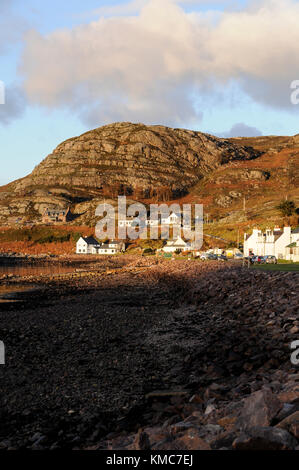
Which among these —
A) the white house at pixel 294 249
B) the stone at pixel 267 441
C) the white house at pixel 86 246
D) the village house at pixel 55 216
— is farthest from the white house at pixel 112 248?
the stone at pixel 267 441

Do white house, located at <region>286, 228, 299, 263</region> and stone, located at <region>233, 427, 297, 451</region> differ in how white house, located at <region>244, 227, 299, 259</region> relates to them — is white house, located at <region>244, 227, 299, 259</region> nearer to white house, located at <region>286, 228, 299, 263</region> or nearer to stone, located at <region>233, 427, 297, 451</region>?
white house, located at <region>286, 228, 299, 263</region>

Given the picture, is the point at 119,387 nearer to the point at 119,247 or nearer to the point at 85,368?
the point at 85,368

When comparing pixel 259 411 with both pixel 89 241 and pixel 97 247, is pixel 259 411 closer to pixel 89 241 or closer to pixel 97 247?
pixel 97 247

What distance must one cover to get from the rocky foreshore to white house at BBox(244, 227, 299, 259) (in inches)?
1950

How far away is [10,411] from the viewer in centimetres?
1041

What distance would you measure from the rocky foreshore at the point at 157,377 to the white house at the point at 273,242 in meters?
49.5

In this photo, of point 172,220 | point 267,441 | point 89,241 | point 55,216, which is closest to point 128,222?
point 172,220

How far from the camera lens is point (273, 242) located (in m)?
76.9

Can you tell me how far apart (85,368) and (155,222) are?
164550mm

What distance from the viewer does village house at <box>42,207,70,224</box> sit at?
18850cm

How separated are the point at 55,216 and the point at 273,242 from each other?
140 m

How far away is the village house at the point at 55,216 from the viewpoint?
618 feet

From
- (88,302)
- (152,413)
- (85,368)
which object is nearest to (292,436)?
(152,413)

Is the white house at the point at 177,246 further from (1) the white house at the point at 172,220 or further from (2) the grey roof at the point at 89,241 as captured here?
(1) the white house at the point at 172,220
